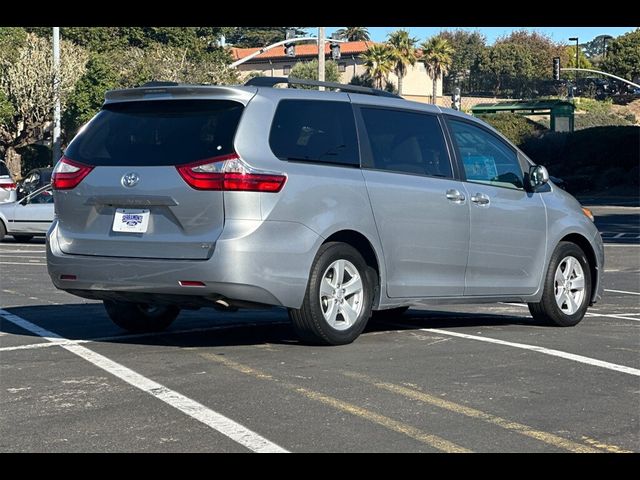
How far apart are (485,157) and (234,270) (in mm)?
3070

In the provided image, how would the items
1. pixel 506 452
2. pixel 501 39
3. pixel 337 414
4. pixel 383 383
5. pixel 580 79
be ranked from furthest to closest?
pixel 501 39 < pixel 580 79 < pixel 383 383 < pixel 337 414 < pixel 506 452

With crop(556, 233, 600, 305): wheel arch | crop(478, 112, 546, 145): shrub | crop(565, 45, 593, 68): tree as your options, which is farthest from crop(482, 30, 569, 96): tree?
crop(556, 233, 600, 305): wheel arch

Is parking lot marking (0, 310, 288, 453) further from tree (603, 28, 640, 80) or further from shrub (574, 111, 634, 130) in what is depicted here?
tree (603, 28, 640, 80)

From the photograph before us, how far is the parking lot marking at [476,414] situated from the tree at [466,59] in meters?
114

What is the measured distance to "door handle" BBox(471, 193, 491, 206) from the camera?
9805 mm

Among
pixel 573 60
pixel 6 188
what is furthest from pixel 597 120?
pixel 6 188

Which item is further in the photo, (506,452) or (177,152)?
(177,152)

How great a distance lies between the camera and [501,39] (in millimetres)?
131125

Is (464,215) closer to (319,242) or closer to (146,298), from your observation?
(319,242)

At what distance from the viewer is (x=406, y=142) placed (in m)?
9.52

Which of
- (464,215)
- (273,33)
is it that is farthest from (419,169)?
(273,33)

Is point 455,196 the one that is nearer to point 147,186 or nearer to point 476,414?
point 147,186

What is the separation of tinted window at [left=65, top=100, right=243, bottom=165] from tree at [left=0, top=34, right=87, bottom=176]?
44.8 metres

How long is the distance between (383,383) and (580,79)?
11733 cm
